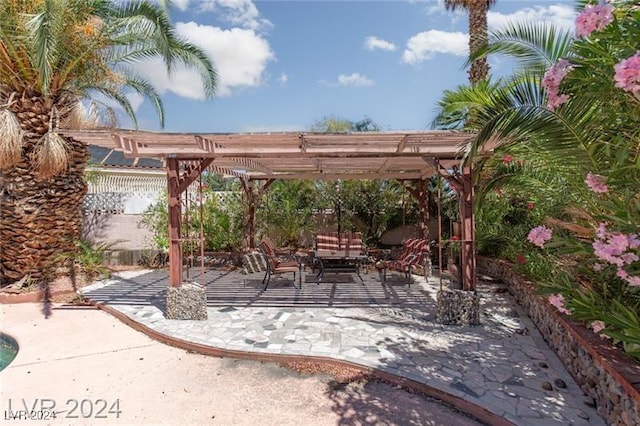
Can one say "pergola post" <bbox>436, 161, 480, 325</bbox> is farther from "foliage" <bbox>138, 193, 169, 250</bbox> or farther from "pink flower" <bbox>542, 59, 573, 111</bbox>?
"foliage" <bbox>138, 193, 169, 250</bbox>

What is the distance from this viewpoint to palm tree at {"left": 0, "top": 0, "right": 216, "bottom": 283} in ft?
22.8

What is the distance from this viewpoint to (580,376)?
371 cm

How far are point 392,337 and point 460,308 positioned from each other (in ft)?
3.99

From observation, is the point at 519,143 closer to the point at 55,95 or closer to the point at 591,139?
the point at 591,139

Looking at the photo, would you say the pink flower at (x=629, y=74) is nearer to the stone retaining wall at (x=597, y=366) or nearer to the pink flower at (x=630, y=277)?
the pink flower at (x=630, y=277)

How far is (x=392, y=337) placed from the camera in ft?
16.4

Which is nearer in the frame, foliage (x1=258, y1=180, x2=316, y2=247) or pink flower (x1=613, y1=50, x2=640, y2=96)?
pink flower (x1=613, y1=50, x2=640, y2=96)

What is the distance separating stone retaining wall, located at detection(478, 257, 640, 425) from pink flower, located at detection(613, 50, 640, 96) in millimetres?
2013

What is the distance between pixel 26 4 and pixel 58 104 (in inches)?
72.4

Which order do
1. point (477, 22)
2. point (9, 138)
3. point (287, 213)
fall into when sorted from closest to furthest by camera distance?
point (9, 138)
point (477, 22)
point (287, 213)

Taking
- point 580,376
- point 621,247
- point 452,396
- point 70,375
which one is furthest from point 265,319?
point 621,247

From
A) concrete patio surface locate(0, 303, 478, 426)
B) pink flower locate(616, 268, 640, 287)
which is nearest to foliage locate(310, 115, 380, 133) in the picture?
concrete patio surface locate(0, 303, 478, 426)

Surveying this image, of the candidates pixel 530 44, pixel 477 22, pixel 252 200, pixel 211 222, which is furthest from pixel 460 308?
pixel 477 22

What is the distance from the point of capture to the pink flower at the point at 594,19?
7.97ft
